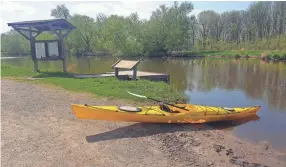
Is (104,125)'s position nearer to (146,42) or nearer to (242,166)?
(242,166)

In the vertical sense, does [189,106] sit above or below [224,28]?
below

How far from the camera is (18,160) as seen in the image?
6023mm

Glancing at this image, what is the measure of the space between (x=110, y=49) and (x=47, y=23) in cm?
3957

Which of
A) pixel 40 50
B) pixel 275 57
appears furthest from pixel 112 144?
pixel 275 57

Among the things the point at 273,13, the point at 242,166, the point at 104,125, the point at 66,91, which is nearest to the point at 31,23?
the point at 66,91

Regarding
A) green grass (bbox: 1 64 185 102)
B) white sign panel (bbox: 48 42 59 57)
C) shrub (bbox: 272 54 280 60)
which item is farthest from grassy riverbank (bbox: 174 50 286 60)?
white sign panel (bbox: 48 42 59 57)

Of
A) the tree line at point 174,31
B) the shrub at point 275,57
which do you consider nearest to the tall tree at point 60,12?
the tree line at point 174,31

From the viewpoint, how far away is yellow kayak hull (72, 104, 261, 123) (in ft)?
26.5

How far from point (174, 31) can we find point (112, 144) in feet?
159

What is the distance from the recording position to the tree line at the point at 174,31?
2104 inches

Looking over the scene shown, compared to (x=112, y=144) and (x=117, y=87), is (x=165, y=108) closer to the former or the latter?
(x=112, y=144)

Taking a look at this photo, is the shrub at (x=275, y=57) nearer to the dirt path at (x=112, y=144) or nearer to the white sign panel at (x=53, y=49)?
the white sign panel at (x=53, y=49)

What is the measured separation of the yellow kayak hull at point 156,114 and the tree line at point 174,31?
3948 cm

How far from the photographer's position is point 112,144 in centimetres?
716
